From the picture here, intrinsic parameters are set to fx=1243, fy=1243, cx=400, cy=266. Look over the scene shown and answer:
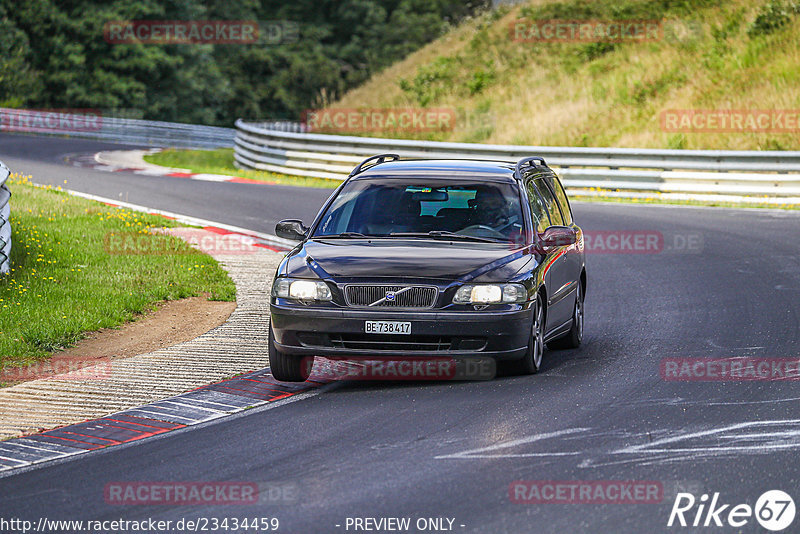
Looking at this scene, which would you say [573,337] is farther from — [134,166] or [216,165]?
[216,165]

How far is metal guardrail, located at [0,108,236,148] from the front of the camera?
46.7 meters

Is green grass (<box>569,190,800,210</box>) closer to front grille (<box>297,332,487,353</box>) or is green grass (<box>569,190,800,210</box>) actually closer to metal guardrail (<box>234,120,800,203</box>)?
metal guardrail (<box>234,120,800,203</box>)

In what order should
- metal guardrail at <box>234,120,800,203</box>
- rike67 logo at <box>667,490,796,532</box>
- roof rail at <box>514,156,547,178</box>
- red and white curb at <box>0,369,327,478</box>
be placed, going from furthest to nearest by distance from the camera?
metal guardrail at <box>234,120,800,203</box> < roof rail at <box>514,156,547,178</box> < red and white curb at <box>0,369,327,478</box> < rike67 logo at <box>667,490,796,532</box>

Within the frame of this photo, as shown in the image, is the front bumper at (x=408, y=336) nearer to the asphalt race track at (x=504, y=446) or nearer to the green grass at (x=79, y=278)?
the asphalt race track at (x=504, y=446)

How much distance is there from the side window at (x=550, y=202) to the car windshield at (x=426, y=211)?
92 cm

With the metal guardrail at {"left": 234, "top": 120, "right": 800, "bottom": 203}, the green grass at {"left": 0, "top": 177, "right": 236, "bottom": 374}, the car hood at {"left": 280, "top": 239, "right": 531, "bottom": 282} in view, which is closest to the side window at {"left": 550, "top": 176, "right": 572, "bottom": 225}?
the car hood at {"left": 280, "top": 239, "right": 531, "bottom": 282}

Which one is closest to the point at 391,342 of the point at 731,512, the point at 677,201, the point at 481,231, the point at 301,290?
the point at 301,290

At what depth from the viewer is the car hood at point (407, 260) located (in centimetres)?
932

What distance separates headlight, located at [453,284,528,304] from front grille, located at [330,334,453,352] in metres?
0.33

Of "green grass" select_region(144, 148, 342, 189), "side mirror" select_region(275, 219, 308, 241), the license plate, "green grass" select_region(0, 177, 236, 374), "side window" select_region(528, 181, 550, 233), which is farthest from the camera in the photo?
"green grass" select_region(144, 148, 342, 189)

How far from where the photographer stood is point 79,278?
14039 mm

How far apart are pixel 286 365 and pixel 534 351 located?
1938mm

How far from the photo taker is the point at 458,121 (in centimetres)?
3494

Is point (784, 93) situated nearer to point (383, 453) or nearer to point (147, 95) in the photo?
point (383, 453)
